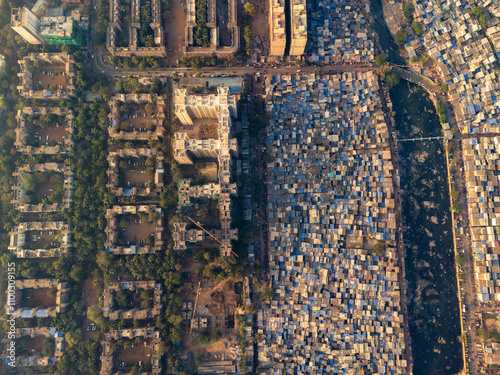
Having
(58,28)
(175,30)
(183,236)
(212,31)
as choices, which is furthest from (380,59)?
(58,28)

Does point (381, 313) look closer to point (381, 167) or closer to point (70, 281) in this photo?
point (381, 167)

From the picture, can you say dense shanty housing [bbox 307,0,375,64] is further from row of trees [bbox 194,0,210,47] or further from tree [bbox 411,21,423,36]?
row of trees [bbox 194,0,210,47]

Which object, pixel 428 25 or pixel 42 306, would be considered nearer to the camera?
pixel 42 306

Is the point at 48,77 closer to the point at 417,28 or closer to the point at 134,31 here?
the point at 134,31

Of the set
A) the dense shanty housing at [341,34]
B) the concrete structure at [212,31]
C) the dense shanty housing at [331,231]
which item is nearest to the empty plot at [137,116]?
the concrete structure at [212,31]

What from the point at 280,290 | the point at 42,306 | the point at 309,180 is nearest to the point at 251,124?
the point at 309,180

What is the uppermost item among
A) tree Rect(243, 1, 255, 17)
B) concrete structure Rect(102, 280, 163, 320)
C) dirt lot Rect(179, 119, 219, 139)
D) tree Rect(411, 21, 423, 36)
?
tree Rect(243, 1, 255, 17)

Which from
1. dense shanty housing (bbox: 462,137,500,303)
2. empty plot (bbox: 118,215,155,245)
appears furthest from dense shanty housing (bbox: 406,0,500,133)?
empty plot (bbox: 118,215,155,245)
